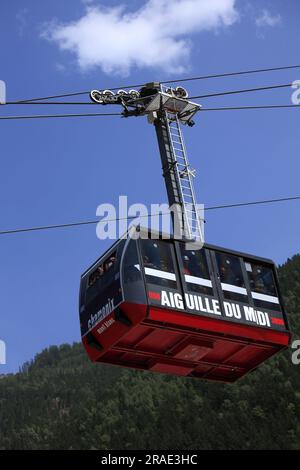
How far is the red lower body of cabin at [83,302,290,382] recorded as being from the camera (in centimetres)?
2100

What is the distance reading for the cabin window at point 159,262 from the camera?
69.9 feet

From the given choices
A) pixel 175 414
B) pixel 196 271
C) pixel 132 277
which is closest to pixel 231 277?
pixel 196 271

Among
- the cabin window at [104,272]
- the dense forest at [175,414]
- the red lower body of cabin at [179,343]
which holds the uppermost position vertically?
the dense forest at [175,414]

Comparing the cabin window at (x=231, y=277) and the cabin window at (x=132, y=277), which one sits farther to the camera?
the cabin window at (x=231, y=277)

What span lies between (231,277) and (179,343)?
2199 millimetres

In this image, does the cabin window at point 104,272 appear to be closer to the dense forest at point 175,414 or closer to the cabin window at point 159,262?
the cabin window at point 159,262

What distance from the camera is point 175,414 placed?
149 m

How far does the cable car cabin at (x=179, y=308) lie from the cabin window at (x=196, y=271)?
0.03m

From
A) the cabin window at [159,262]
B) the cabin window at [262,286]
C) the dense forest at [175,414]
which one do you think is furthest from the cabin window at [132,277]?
the dense forest at [175,414]

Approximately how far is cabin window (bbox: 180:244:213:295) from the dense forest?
104334 mm

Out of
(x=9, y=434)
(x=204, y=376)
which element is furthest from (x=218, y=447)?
(x=204, y=376)

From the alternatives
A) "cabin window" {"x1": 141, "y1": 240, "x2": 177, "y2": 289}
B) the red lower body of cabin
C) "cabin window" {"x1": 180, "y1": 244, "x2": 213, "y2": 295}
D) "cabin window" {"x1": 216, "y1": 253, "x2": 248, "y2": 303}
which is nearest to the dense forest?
the red lower body of cabin

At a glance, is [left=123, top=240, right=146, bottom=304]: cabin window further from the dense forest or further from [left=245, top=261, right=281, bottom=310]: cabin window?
the dense forest

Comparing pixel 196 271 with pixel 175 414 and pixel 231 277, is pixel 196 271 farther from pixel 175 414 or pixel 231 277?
pixel 175 414
